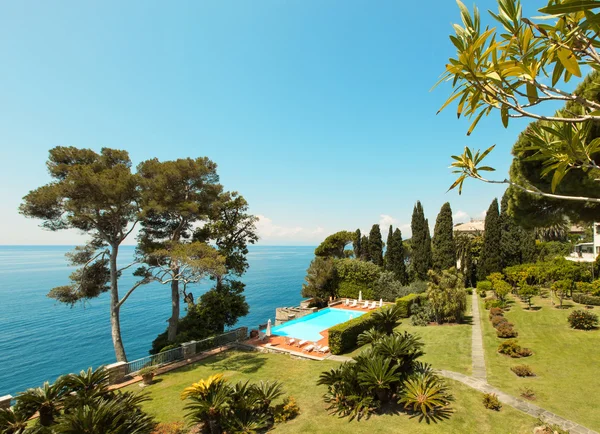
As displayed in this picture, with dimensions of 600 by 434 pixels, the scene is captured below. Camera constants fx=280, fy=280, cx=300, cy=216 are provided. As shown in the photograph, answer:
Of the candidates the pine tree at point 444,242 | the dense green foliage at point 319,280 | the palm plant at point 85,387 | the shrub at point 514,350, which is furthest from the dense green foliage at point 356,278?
the palm plant at point 85,387

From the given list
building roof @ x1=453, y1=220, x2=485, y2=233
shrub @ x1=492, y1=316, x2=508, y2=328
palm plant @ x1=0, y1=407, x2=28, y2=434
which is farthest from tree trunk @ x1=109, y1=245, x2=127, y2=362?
building roof @ x1=453, y1=220, x2=485, y2=233

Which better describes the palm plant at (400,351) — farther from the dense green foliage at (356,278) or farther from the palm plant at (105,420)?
the dense green foliage at (356,278)

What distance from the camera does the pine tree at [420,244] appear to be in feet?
111

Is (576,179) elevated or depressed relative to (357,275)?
elevated

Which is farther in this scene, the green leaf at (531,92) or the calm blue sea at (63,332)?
the calm blue sea at (63,332)

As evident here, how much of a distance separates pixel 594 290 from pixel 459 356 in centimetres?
1468

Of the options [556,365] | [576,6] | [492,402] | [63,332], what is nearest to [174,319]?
[492,402]

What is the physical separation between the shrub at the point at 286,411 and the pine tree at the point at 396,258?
28338mm

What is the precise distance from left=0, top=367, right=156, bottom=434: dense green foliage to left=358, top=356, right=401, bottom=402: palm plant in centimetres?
636

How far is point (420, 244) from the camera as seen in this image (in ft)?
113

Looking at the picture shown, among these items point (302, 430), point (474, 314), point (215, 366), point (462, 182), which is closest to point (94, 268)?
point (215, 366)

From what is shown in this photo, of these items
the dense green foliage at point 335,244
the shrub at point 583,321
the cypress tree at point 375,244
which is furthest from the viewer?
the dense green foliage at point 335,244

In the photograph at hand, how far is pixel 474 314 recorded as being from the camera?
2059 cm

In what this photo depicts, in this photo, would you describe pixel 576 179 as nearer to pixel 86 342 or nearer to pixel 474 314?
pixel 474 314
